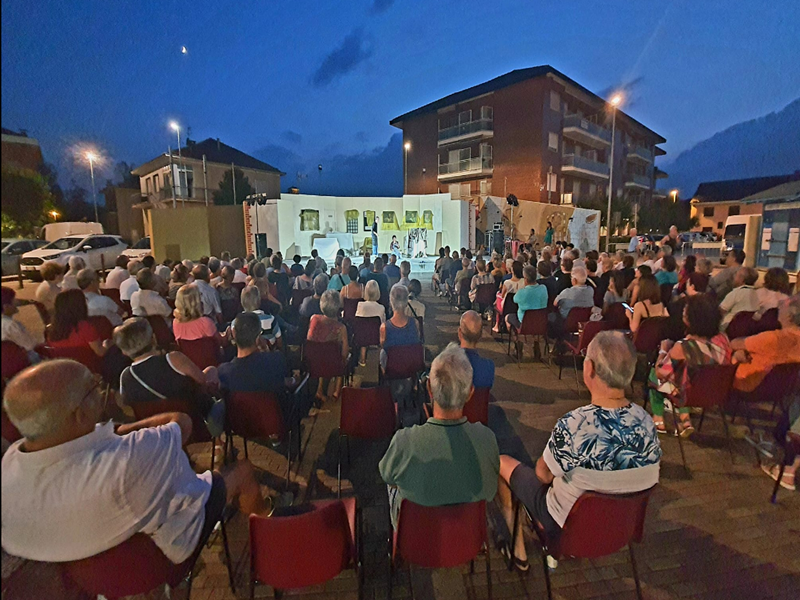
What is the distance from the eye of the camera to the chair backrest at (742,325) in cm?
465

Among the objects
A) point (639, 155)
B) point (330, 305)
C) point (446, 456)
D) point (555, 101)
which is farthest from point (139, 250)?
point (639, 155)

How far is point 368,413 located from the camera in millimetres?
3072

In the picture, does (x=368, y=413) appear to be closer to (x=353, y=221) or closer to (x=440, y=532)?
(x=440, y=532)

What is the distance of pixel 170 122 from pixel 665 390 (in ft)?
75.8

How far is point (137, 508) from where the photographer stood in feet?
5.17

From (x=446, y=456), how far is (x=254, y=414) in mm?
1710

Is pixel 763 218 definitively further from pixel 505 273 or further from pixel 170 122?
pixel 170 122

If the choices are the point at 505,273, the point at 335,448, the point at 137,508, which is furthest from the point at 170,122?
the point at 137,508

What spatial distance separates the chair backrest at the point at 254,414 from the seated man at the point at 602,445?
6.08 ft

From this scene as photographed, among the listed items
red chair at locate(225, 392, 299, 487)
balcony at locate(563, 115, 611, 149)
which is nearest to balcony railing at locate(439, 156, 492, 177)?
balcony at locate(563, 115, 611, 149)

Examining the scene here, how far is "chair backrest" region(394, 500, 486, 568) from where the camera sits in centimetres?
179

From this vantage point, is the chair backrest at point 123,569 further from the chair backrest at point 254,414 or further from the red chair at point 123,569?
the chair backrest at point 254,414

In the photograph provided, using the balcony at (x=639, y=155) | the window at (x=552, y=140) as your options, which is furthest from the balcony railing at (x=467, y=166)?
the balcony at (x=639, y=155)

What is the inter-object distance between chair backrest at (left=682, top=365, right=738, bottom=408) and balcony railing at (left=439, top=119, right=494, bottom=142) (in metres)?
28.9
